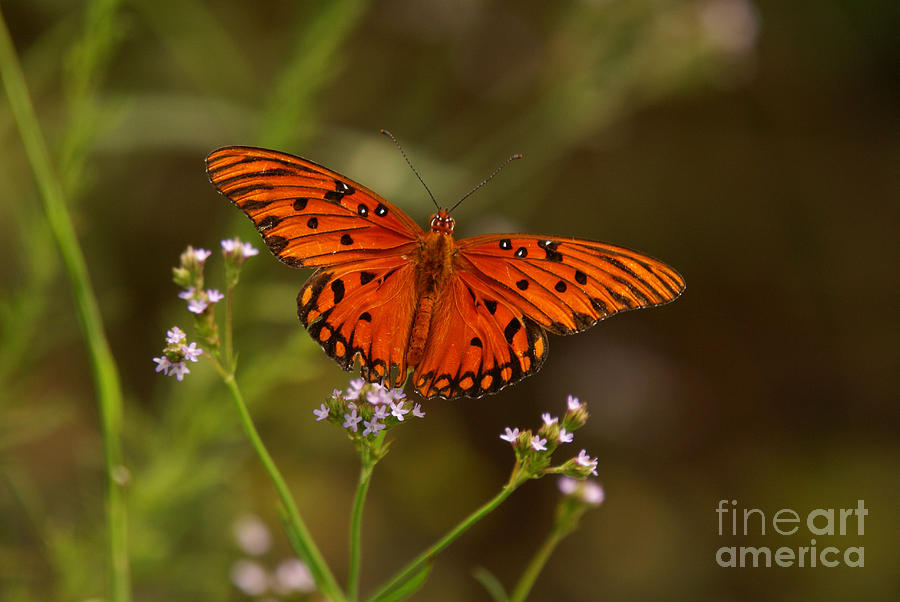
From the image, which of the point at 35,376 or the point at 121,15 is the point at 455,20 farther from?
the point at 35,376

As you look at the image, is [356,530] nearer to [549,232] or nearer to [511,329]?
[511,329]

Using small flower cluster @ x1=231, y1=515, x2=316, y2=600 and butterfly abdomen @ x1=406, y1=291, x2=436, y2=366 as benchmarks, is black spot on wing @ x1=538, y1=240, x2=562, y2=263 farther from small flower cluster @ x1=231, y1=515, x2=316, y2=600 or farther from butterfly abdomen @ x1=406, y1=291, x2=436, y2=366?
small flower cluster @ x1=231, y1=515, x2=316, y2=600

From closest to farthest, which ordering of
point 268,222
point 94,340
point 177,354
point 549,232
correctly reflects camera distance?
1. point 94,340
2. point 177,354
3. point 268,222
4. point 549,232

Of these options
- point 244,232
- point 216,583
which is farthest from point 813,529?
point 244,232

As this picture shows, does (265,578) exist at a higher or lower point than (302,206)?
lower

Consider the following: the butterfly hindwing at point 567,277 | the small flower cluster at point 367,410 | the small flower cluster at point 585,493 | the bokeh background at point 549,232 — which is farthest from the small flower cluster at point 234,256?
the small flower cluster at point 585,493

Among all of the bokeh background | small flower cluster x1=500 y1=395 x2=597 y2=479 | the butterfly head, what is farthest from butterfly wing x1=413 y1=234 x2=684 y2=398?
the bokeh background

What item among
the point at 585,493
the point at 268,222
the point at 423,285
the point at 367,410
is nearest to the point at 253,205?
the point at 268,222
